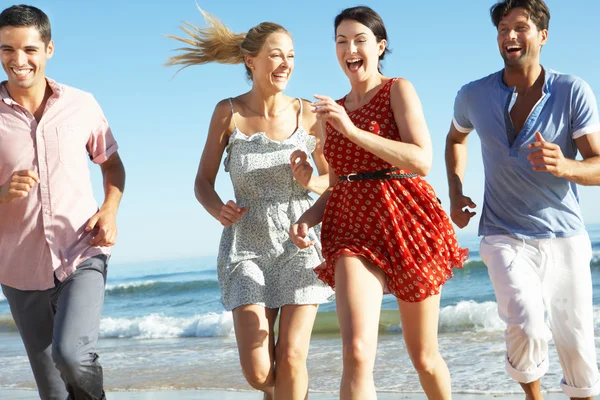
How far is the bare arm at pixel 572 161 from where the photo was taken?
3.83 m

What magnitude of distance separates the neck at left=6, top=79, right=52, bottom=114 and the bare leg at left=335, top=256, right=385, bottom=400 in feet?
5.62

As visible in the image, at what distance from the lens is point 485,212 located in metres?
4.39

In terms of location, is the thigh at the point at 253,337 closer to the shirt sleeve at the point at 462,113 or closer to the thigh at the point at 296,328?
the thigh at the point at 296,328

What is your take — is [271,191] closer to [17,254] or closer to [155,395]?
[17,254]

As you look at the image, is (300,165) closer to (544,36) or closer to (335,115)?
(335,115)

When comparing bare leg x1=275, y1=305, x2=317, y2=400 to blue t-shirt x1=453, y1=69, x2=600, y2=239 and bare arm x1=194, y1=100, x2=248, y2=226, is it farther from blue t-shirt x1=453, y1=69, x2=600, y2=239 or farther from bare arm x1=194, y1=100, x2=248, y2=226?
blue t-shirt x1=453, y1=69, x2=600, y2=239

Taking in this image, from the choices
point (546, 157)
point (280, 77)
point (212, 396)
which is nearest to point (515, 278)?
point (546, 157)

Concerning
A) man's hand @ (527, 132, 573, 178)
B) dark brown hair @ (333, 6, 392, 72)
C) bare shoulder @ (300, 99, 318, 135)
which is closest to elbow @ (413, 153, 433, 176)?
man's hand @ (527, 132, 573, 178)

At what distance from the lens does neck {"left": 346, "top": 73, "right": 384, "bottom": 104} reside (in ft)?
13.4

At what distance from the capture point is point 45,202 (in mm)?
4117

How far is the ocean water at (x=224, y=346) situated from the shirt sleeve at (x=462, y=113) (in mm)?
2576

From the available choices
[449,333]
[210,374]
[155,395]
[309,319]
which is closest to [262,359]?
[309,319]

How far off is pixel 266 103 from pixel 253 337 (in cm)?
128

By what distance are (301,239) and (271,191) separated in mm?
626
